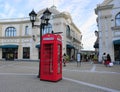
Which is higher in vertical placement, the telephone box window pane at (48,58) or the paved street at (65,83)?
the telephone box window pane at (48,58)

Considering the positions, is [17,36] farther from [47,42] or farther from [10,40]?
[47,42]

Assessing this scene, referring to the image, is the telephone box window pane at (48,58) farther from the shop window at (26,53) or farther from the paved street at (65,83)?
the shop window at (26,53)

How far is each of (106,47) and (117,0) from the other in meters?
7.44

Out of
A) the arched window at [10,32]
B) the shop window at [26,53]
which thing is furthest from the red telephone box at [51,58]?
the arched window at [10,32]

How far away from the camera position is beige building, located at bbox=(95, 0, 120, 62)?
30375mm

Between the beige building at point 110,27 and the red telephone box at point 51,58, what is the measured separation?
2063 cm

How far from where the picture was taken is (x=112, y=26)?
3072cm

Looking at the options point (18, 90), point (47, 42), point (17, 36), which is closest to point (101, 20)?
point (17, 36)

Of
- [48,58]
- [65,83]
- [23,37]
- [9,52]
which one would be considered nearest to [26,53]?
[23,37]

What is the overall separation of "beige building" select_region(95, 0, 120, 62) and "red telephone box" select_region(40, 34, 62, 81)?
2063 centimetres

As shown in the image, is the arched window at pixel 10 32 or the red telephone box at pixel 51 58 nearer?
the red telephone box at pixel 51 58

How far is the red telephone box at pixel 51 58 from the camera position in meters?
10.6

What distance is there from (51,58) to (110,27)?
21.9 meters

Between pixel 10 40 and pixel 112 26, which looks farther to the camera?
pixel 10 40
